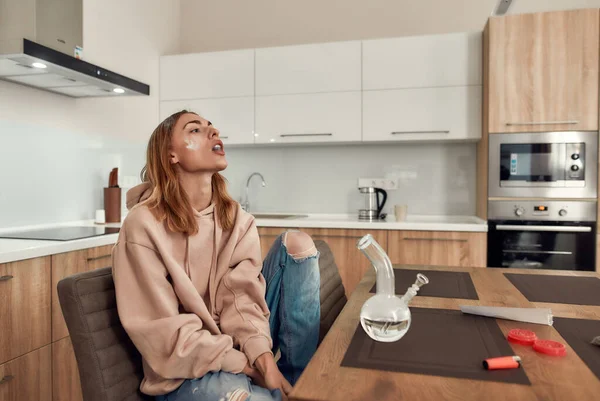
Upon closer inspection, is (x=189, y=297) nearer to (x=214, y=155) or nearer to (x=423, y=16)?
(x=214, y=155)

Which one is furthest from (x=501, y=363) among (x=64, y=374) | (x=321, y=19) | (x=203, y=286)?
(x=321, y=19)

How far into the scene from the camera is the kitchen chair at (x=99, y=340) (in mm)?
982

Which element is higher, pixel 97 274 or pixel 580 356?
pixel 97 274

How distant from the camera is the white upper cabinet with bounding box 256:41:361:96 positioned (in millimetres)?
3174

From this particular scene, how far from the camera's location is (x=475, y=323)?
107 centimetres

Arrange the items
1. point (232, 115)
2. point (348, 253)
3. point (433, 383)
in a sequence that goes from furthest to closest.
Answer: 1. point (232, 115)
2. point (348, 253)
3. point (433, 383)

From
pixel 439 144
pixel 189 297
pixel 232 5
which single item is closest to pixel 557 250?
pixel 439 144

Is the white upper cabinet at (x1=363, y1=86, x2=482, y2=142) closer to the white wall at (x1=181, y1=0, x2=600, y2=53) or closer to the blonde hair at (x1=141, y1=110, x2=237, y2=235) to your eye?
the white wall at (x1=181, y1=0, x2=600, y2=53)

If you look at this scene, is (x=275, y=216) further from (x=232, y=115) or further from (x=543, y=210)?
(x=543, y=210)


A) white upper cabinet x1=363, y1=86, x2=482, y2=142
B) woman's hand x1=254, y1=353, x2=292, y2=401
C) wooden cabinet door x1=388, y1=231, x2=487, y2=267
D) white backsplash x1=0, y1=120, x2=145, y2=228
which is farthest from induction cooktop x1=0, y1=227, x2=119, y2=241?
white upper cabinet x1=363, y1=86, x2=482, y2=142

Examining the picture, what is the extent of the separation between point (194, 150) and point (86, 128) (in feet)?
5.58

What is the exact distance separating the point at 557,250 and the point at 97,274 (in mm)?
2539

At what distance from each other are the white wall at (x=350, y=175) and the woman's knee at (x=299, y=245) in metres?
2.21

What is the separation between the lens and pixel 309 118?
10.7 feet
